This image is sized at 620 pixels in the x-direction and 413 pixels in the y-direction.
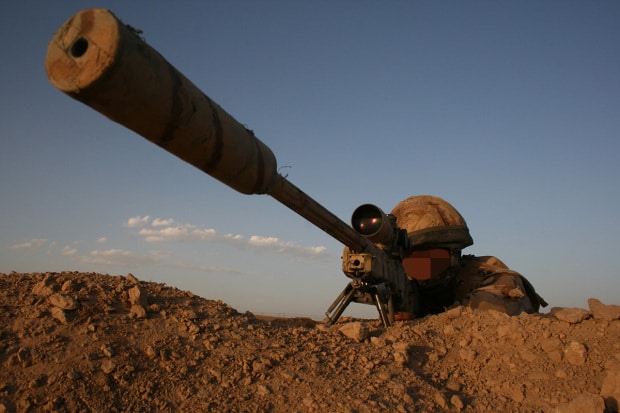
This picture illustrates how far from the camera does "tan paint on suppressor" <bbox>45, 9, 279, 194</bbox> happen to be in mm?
2564

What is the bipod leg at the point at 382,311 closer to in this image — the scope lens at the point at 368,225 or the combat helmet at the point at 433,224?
the scope lens at the point at 368,225

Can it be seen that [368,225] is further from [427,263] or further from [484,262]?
[484,262]

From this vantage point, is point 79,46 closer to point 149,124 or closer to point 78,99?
point 78,99

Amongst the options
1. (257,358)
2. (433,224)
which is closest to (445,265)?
(433,224)

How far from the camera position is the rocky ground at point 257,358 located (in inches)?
143

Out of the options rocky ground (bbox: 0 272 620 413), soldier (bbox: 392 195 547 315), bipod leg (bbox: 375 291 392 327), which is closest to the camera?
rocky ground (bbox: 0 272 620 413)

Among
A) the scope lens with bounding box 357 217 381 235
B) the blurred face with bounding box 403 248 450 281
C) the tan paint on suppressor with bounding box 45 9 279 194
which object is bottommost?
the blurred face with bounding box 403 248 450 281

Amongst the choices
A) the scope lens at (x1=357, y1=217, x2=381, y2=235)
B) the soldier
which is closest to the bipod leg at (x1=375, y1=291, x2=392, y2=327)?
the scope lens at (x1=357, y1=217, x2=381, y2=235)

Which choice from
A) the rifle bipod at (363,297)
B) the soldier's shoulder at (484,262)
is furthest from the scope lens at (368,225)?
the soldier's shoulder at (484,262)

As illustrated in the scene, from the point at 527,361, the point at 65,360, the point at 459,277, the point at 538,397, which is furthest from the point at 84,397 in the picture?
the point at 459,277

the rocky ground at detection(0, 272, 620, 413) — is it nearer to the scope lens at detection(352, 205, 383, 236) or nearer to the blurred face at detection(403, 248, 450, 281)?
the scope lens at detection(352, 205, 383, 236)

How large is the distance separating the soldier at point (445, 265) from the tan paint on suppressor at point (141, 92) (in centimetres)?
697

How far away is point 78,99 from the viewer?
2680 mm

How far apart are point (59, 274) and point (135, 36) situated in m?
Result: 3.35
